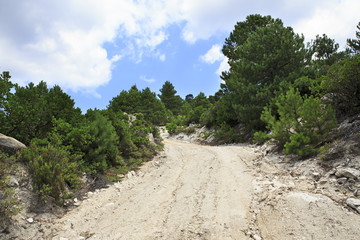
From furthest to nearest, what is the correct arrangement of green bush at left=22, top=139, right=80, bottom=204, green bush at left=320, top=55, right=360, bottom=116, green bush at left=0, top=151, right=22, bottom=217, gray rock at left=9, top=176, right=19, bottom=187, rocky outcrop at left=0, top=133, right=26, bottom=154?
green bush at left=320, top=55, right=360, bottom=116 < rocky outcrop at left=0, top=133, right=26, bottom=154 < green bush at left=22, top=139, right=80, bottom=204 < gray rock at left=9, top=176, right=19, bottom=187 < green bush at left=0, top=151, right=22, bottom=217

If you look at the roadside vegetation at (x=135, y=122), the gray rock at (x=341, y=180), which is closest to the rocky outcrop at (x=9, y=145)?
the roadside vegetation at (x=135, y=122)

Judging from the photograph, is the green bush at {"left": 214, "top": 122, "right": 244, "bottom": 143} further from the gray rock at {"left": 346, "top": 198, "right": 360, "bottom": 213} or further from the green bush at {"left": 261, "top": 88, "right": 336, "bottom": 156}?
the gray rock at {"left": 346, "top": 198, "right": 360, "bottom": 213}

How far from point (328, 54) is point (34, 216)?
33.7 meters

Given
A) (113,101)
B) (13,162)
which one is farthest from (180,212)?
(113,101)

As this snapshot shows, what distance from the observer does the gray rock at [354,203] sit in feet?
13.5

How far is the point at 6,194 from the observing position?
4.46 meters

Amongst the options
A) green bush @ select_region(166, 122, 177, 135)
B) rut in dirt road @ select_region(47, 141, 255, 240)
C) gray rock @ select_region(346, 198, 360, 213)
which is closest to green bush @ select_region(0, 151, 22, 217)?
rut in dirt road @ select_region(47, 141, 255, 240)

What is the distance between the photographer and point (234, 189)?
6180 mm

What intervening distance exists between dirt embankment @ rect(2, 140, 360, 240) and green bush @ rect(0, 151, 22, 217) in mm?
403

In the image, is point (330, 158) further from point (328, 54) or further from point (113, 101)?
point (328, 54)

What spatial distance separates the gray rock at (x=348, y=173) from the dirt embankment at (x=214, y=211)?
21.0 inches

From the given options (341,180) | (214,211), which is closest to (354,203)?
(341,180)

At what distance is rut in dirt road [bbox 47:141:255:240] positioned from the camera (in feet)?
13.8

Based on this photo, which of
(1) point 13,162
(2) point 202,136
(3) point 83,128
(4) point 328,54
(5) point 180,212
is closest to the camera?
(5) point 180,212
